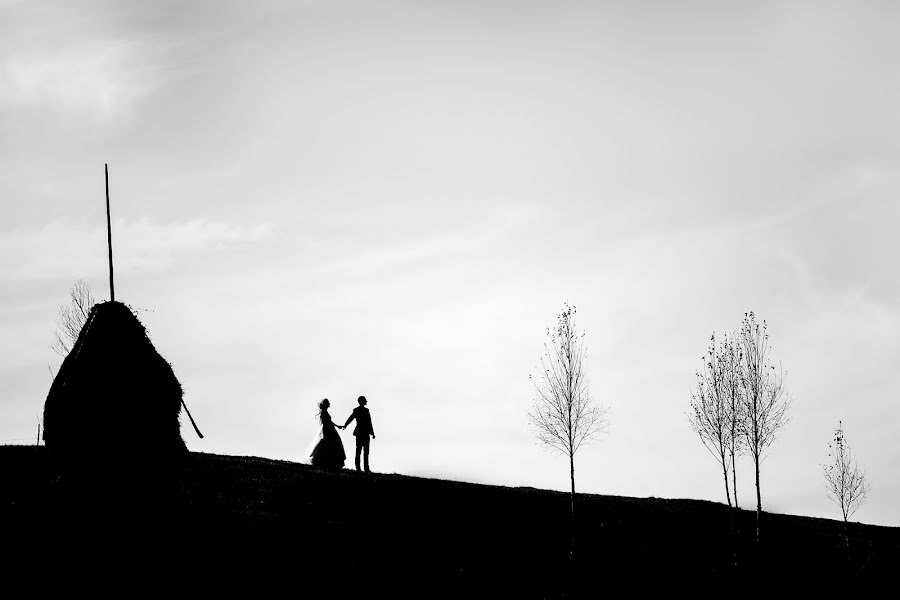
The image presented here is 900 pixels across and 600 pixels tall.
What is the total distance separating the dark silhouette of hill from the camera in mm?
17438

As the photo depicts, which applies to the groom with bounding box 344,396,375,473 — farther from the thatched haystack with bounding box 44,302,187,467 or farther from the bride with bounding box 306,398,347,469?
the thatched haystack with bounding box 44,302,187,467

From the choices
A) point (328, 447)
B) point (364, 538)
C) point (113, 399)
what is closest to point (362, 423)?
point (328, 447)

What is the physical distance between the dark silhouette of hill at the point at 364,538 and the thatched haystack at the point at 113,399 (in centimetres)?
57

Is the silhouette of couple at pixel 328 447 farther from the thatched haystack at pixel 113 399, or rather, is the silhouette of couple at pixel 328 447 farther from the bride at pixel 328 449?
the thatched haystack at pixel 113 399

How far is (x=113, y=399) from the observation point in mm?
16281

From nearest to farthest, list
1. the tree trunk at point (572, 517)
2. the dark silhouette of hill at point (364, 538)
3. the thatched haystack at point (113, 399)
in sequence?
the thatched haystack at point (113, 399) → the dark silhouette of hill at point (364, 538) → the tree trunk at point (572, 517)

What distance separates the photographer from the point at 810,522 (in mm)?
41625

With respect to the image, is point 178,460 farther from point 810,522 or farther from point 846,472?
point 846,472

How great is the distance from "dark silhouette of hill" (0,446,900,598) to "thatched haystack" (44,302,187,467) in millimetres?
573

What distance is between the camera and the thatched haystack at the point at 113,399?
16.0 meters

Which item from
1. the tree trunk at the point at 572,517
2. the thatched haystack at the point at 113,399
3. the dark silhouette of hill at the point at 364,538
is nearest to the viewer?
the thatched haystack at the point at 113,399

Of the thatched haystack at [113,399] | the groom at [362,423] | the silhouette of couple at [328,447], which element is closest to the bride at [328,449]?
the silhouette of couple at [328,447]

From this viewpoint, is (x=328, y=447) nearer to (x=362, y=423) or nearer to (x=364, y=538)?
(x=362, y=423)

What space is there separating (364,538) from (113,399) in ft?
32.9
